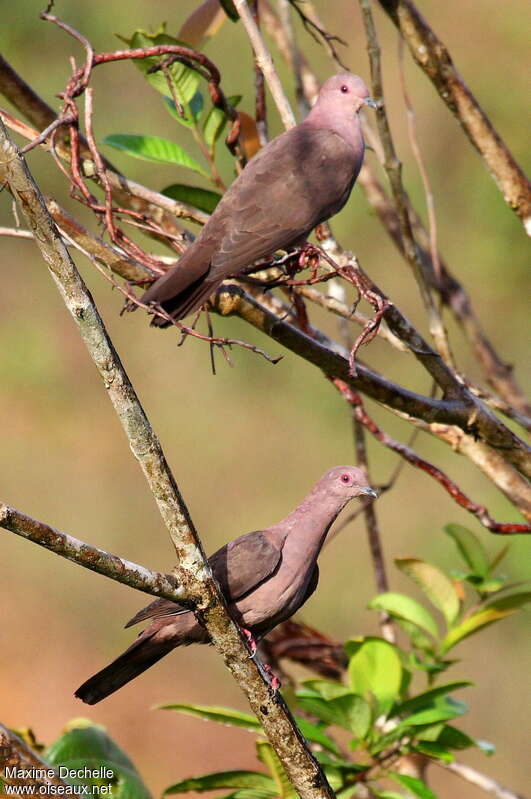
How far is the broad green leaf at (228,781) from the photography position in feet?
9.25

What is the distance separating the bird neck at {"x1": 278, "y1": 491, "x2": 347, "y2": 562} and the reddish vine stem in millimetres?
386

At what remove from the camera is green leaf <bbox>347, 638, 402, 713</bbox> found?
2.93m

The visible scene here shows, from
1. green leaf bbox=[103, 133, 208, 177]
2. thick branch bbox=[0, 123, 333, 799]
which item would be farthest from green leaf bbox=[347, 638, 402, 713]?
green leaf bbox=[103, 133, 208, 177]

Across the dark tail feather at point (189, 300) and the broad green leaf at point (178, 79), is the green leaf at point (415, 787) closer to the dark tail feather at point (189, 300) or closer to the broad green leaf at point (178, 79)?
the dark tail feather at point (189, 300)

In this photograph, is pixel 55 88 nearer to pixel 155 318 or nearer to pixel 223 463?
pixel 223 463

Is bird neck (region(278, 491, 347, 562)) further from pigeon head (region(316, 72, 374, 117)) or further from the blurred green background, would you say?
the blurred green background

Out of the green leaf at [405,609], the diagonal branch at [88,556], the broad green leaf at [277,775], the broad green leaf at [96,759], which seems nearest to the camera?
the diagonal branch at [88,556]

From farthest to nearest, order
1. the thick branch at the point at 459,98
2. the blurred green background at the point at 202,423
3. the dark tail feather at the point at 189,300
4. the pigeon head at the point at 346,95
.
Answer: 1. the blurred green background at the point at 202,423
2. the pigeon head at the point at 346,95
3. the thick branch at the point at 459,98
4. the dark tail feather at the point at 189,300

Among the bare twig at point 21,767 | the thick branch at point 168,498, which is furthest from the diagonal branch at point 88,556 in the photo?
the bare twig at point 21,767

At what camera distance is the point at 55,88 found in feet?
30.7

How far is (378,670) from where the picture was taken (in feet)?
9.65

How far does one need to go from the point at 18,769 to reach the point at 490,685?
6100 millimetres

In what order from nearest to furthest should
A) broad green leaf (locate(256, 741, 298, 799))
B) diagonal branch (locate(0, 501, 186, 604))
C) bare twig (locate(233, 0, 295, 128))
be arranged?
diagonal branch (locate(0, 501, 186, 604))
broad green leaf (locate(256, 741, 298, 799))
bare twig (locate(233, 0, 295, 128))

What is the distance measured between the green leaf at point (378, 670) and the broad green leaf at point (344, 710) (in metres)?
0.09
